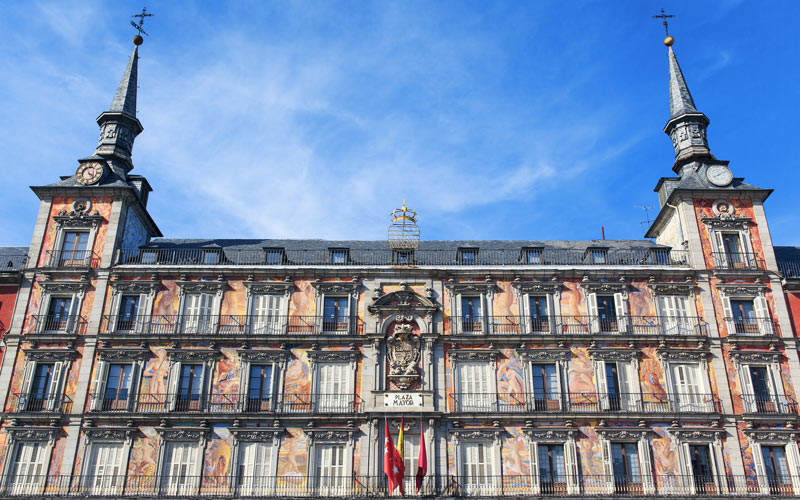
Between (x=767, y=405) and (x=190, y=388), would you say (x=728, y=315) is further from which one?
(x=190, y=388)

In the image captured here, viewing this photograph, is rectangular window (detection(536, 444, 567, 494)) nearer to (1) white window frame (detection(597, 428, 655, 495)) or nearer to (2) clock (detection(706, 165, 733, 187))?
(1) white window frame (detection(597, 428, 655, 495))

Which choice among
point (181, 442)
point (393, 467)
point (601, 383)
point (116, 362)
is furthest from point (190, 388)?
point (601, 383)

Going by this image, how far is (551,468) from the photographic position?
33.1 m

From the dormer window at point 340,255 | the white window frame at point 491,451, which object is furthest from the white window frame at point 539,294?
the dormer window at point 340,255

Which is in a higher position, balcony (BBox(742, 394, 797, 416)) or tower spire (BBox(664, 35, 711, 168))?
tower spire (BBox(664, 35, 711, 168))

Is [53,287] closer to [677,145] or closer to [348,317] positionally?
[348,317]

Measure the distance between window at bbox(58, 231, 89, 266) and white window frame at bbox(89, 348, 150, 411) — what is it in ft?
18.1

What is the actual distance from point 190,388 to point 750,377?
27.9 meters

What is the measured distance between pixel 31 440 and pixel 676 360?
31830 mm

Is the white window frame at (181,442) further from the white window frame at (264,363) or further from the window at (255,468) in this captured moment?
the white window frame at (264,363)

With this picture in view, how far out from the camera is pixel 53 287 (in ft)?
120

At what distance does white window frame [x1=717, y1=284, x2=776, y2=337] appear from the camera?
117 ft

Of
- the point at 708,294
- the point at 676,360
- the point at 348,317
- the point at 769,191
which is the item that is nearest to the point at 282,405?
the point at 348,317

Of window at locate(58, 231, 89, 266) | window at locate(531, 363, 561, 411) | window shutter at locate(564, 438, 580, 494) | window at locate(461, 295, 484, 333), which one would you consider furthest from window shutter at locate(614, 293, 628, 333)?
window at locate(58, 231, 89, 266)
